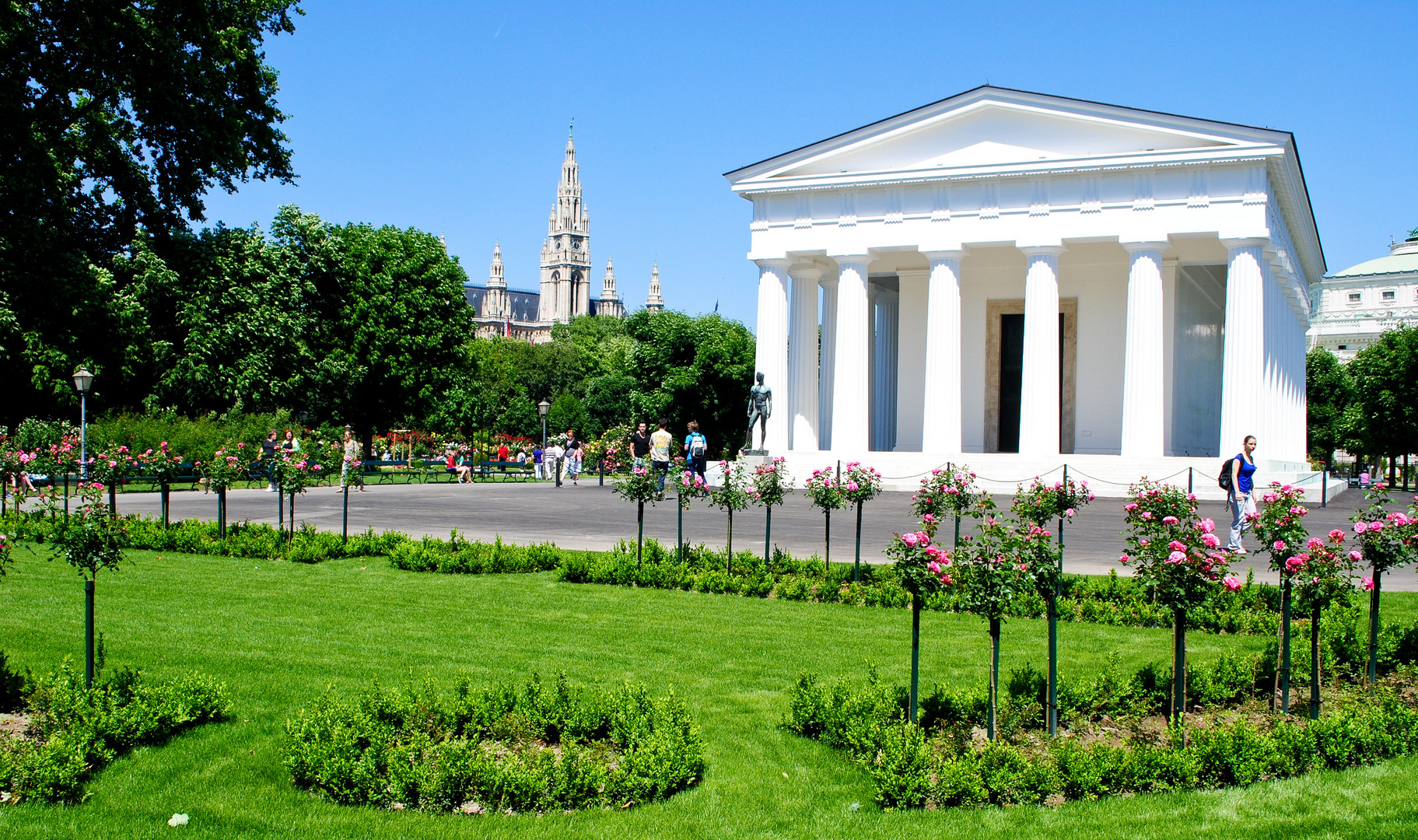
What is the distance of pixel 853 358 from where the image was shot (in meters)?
39.8

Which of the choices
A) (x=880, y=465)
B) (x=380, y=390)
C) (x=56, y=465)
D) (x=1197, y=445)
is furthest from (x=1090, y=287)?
(x=56, y=465)

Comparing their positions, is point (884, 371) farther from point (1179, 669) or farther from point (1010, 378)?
point (1179, 669)

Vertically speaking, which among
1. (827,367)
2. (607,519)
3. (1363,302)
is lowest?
(607,519)

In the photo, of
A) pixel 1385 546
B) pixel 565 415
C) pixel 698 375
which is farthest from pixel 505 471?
pixel 565 415

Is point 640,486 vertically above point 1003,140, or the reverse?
point 1003,140

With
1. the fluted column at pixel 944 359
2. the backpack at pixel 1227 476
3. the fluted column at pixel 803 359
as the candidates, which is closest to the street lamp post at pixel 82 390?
the fluted column at pixel 803 359

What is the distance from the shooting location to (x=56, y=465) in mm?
20203

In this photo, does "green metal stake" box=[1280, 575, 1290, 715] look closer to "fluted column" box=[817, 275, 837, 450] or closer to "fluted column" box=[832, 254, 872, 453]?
"fluted column" box=[832, 254, 872, 453]

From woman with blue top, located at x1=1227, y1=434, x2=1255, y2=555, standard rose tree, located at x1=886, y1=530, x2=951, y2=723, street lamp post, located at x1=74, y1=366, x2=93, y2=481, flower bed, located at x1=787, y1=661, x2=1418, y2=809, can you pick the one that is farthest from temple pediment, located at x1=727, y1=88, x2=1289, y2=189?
standard rose tree, located at x1=886, y1=530, x2=951, y2=723

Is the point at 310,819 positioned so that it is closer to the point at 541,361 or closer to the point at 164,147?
the point at 164,147

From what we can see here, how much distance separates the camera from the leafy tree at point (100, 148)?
31.5 meters

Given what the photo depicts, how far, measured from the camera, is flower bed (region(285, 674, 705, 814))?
6469 millimetres

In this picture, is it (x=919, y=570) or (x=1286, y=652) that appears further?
(x=1286, y=652)

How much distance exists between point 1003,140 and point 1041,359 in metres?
7.81
